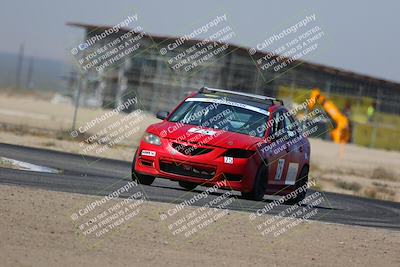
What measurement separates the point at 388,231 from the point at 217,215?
270cm

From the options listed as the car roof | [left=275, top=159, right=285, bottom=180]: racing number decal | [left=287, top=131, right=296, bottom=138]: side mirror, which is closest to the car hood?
[left=275, top=159, right=285, bottom=180]: racing number decal

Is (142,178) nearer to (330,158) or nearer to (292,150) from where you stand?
(292,150)

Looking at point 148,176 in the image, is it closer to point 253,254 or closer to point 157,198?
point 157,198

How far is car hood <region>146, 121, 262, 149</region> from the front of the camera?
48.1 ft

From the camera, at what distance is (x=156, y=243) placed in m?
9.91

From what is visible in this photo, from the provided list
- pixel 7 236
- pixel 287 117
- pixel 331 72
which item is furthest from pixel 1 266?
pixel 331 72

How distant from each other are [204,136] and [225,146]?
0.36 m

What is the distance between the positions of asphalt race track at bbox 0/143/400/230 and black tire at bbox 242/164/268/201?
11cm

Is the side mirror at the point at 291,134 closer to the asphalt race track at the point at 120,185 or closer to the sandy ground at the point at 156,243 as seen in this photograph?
the asphalt race track at the point at 120,185

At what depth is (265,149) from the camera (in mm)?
15102

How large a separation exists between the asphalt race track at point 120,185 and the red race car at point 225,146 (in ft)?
1.14

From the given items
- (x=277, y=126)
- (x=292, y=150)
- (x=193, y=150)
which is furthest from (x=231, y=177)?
(x=292, y=150)

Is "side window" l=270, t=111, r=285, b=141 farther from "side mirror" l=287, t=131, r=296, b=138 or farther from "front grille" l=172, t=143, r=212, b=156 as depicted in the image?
"front grille" l=172, t=143, r=212, b=156

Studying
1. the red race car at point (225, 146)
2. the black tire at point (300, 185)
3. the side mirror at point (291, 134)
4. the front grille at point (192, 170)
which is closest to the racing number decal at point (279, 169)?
the red race car at point (225, 146)
